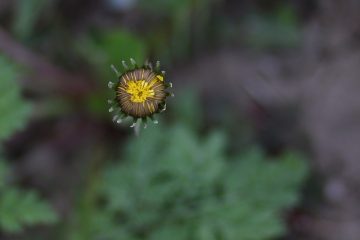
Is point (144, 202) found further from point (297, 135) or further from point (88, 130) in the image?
point (297, 135)

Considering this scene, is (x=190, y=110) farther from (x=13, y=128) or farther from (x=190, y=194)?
(x=13, y=128)

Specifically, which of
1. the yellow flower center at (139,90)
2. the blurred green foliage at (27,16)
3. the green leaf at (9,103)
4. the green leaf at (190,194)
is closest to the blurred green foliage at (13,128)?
the green leaf at (9,103)

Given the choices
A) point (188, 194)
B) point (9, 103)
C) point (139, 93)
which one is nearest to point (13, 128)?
point (9, 103)

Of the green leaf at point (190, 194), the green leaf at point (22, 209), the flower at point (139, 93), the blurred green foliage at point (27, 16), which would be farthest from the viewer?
the blurred green foliage at point (27, 16)

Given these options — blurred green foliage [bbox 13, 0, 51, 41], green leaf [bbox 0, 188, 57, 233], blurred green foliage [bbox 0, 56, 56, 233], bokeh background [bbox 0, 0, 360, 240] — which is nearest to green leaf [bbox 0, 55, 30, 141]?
blurred green foliage [bbox 0, 56, 56, 233]

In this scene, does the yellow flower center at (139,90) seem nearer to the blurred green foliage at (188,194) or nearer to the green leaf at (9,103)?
the green leaf at (9,103)
